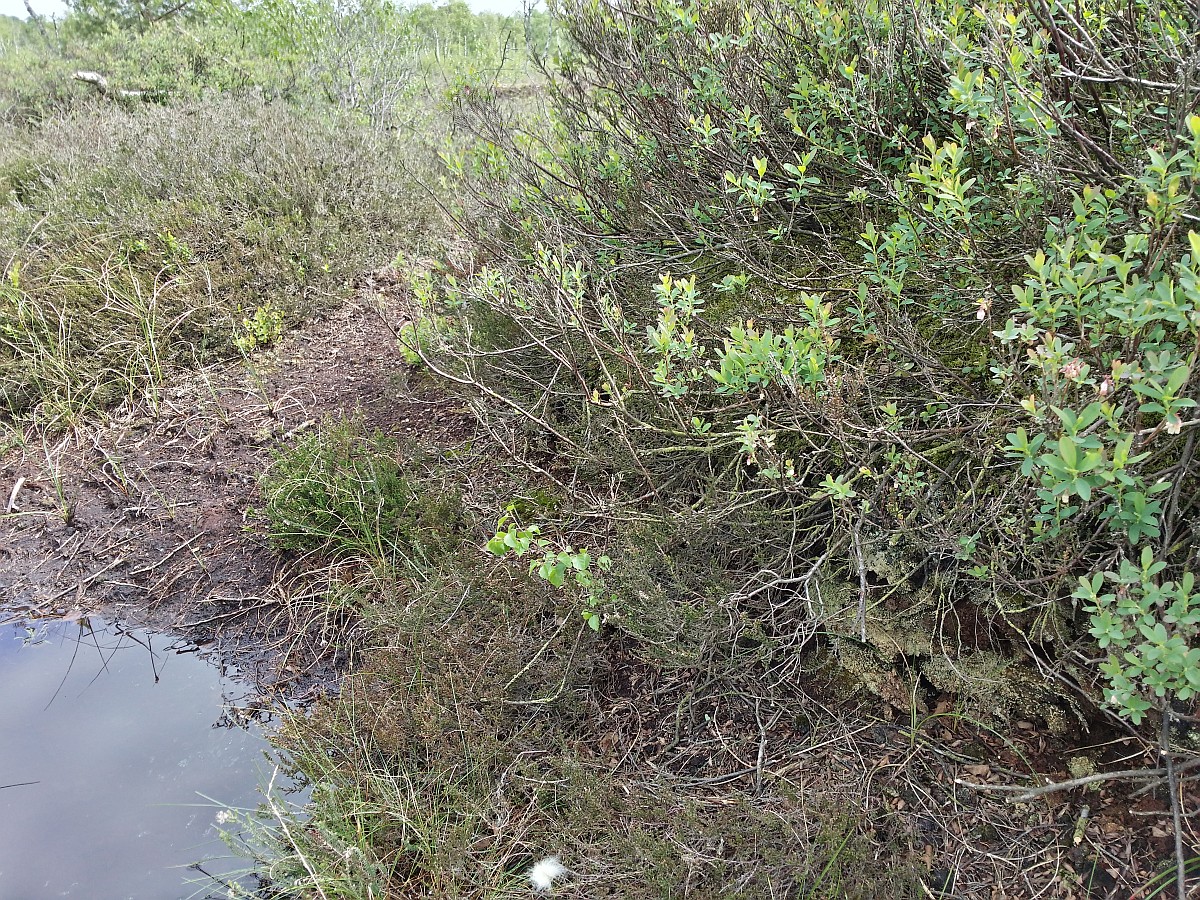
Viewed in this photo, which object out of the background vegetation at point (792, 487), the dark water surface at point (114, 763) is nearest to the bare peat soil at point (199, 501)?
the dark water surface at point (114, 763)

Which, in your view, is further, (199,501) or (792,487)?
(199,501)

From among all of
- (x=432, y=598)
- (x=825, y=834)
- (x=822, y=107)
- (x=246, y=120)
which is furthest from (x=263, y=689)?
(x=246, y=120)

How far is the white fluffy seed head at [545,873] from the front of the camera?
204 cm

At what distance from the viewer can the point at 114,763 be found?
287 centimetres

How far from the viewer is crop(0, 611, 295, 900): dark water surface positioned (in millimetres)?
2467

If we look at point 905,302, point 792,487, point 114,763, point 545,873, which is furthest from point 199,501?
point 905,302

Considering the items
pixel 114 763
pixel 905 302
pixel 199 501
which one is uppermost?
pixel 905 302

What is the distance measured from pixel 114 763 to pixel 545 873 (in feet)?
6.35

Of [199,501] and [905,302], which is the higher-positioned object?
[905,302]

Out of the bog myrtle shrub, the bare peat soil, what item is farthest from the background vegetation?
the bare peat soil

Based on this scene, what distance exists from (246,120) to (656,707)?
669cm

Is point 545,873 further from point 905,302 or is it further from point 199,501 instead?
point 199,501

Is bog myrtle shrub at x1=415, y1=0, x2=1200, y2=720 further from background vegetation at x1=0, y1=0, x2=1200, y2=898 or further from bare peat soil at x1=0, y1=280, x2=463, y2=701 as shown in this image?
bare peat soil at x1=0, y1=280, x2=463, y2=701

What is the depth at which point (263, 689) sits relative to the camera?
3.15 m
